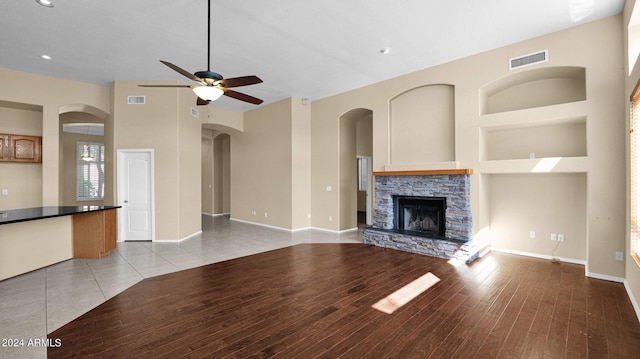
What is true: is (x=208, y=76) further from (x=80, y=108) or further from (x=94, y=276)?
(x=80, y=108)

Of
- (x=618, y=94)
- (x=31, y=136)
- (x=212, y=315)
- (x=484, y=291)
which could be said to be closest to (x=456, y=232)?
(x=484, y=291)

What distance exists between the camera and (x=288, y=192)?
736 cm

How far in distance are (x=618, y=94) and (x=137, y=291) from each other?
6.61 metres

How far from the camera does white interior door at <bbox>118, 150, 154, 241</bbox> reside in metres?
6.01

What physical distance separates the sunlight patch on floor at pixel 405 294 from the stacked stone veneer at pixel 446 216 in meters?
Answer: 1.01

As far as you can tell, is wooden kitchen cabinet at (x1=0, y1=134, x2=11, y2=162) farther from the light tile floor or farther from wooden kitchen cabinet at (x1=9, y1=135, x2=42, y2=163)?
the light tile floor

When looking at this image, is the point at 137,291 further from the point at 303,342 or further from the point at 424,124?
the point at 424,124

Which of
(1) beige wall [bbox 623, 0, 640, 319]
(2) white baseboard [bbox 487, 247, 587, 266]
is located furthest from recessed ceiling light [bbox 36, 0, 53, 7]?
(2) white baseboard [bbox 487, 247, 587, 266]

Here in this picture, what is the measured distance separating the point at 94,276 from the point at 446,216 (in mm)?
5570

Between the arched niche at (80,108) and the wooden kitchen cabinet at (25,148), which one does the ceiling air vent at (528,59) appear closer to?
the arched niche at (80,108)

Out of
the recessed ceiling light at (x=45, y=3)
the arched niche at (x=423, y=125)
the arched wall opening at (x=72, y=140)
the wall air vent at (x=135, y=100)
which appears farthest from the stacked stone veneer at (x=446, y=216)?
the arched wall opening at (x=72, y=140)

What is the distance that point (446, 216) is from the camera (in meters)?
5.02

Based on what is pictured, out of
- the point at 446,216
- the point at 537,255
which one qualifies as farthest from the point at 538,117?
the point at 537,255

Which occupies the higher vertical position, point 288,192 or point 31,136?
point 31,136
